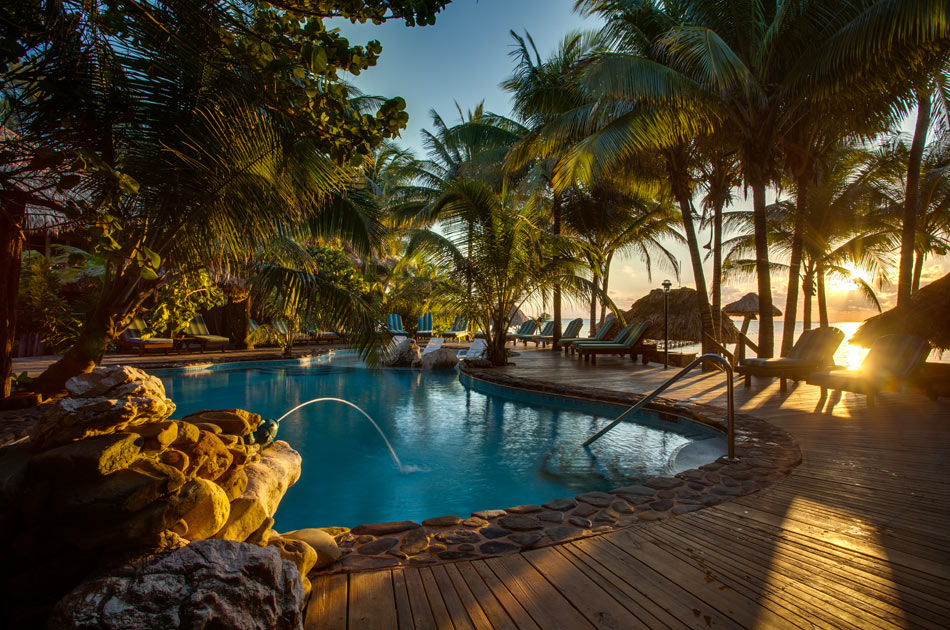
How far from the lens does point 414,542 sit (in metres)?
2.18

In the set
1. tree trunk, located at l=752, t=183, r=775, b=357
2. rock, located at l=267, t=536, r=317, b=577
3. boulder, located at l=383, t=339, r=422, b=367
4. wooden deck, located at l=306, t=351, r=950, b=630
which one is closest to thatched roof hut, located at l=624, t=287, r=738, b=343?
tree trunk, located at l=752, t=183, r=775, b=357

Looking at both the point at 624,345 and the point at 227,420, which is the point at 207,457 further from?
the point at 624,345

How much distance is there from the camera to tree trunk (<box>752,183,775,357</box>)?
27.4 feet

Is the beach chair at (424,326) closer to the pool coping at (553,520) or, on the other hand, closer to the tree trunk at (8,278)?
the tree trunk at (8,278)

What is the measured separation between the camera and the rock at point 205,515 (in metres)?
1.64

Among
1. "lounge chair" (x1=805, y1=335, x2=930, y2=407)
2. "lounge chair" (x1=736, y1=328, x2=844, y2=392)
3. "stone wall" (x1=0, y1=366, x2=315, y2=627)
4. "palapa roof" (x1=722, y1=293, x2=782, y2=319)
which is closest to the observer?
"stone wall" (x1=0, y1=366, x2=315, y2=627)

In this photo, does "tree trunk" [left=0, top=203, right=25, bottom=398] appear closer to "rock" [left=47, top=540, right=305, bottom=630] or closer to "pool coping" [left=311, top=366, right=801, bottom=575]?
"pool coping" [left=311, top=366, right=801, bottom=575]

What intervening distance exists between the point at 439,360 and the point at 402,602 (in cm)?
1120

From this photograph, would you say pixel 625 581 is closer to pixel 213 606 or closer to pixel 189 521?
pixel 213 606

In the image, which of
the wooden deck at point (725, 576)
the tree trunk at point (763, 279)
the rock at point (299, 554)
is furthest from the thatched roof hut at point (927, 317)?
the rock at point (299, 554)

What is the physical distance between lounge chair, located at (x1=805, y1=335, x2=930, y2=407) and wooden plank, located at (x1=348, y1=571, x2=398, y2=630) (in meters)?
6.00

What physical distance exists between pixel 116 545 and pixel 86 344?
3.87m

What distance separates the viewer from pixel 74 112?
9.51 ft

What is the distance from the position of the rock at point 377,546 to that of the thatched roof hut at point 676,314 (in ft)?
49.7
